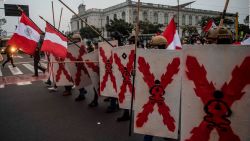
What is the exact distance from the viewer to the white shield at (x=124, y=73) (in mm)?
4301

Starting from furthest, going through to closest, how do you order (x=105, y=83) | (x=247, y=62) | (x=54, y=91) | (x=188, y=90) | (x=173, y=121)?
(x=54, y=91) < (x=105, y=83) < (x=173, y=121) < (x=188, y=90) < (x=247, y=62)

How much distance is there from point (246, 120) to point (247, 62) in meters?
0.55

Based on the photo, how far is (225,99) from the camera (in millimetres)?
2449

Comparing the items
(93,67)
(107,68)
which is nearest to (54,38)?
(93,67)

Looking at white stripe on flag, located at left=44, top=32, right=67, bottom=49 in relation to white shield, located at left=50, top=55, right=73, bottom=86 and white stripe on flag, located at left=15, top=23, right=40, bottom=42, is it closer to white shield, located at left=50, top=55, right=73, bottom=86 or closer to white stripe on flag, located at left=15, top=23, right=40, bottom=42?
white stripe on flag, located at left=15, top=23, right=40, bottom=42

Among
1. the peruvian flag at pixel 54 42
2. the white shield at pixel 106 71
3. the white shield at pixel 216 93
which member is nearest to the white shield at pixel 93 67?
the white shield at pixel 106 71

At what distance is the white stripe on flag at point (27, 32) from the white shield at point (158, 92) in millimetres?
3586

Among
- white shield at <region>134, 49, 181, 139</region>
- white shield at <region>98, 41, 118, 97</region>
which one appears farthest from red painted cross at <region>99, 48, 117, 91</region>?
white shield at <region>134, 49, 181, 139</region>

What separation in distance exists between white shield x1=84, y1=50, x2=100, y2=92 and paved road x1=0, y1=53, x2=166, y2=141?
0.70 metres

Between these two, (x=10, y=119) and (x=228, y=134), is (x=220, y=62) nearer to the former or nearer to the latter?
(x=228, y=134)

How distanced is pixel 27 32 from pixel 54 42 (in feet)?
2.64

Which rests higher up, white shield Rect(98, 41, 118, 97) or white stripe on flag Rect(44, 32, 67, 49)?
white stripe on flag Rect(44, 32, 67, 49)

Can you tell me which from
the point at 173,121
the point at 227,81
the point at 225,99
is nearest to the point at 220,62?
the point at 227,81

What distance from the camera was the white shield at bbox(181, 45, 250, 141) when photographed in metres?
2.36
